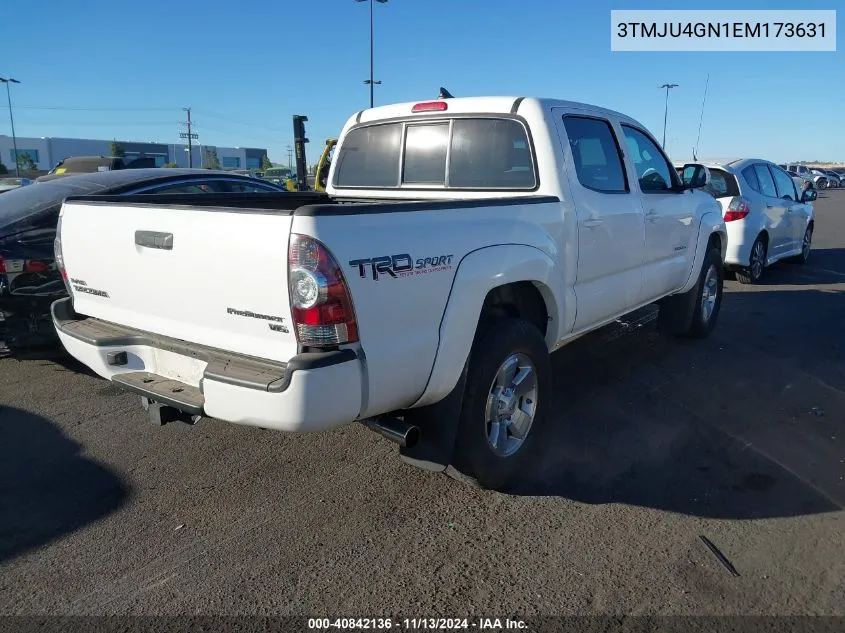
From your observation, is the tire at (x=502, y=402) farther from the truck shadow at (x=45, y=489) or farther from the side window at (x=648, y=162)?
the side window at (x=648, y=162)

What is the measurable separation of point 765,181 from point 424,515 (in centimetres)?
899

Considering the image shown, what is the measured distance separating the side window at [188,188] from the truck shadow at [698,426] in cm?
410

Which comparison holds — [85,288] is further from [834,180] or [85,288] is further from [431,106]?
[834,180]

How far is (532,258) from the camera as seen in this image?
3.55 metres

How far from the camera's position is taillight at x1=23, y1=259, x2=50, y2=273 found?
515 cm

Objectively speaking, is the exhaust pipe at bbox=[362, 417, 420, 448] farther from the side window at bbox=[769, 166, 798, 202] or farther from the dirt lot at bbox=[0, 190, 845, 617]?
the side window at bbox=[769, 166, 798, 202]

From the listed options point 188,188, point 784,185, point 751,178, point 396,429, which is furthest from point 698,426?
point 784,185

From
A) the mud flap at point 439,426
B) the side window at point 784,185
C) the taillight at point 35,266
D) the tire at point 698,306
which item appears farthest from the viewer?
the side window at point 784,185

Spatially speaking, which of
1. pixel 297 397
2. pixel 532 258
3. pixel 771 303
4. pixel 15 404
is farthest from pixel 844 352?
pixel 15 404

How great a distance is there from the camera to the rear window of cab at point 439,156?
4.20 meters

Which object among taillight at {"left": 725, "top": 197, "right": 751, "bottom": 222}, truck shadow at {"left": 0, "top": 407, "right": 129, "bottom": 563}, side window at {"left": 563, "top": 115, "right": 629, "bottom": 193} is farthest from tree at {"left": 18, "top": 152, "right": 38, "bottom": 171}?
side window at {"left": 563, "top": 115, "right": 629, "bottom": 193}

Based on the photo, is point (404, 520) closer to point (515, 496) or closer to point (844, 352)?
point (515, 496)

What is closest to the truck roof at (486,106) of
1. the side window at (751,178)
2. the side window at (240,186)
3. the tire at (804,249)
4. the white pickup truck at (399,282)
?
the white pickup truck at (399,282)

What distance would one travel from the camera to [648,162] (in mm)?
5375
